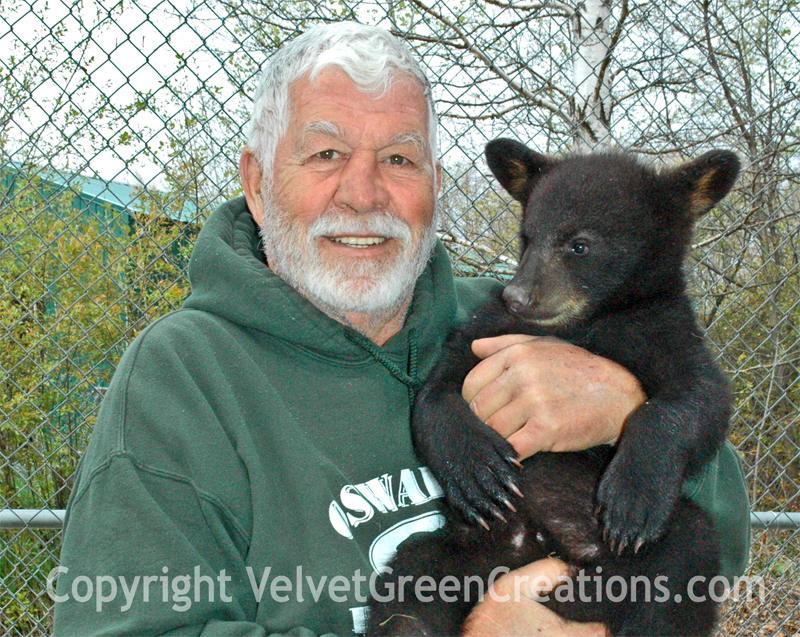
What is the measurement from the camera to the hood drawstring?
82.0 inches

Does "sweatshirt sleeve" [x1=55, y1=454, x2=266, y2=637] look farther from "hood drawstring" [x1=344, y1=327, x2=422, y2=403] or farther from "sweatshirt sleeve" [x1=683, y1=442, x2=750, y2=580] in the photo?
"sweatshirt sleeve" [x1=683, y1=442, x2=750, y2=580]

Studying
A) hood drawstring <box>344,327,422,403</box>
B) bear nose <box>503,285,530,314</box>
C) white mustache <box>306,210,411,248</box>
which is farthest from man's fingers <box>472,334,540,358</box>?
white mustache <box>306,210,411,248</box>

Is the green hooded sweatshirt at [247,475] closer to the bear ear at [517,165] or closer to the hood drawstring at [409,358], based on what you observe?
the hood drawstring at [409,358]

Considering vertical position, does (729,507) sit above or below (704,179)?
below

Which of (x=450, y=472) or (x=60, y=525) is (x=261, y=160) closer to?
(x=450, y=472)

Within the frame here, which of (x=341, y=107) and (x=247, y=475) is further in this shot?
(x=341, y=107)

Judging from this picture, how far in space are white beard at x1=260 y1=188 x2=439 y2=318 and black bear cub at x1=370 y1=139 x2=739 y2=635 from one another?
0.99ft

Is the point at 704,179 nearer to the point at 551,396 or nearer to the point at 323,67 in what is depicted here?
the point at 551,396

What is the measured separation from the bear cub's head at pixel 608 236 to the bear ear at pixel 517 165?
0.22m

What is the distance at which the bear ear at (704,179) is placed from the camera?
7.46 ft

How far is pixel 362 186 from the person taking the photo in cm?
210

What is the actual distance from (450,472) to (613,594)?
513mm

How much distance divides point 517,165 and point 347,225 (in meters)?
0.89

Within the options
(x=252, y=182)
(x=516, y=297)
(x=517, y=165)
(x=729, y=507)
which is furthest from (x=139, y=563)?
(x=517, y=165)
